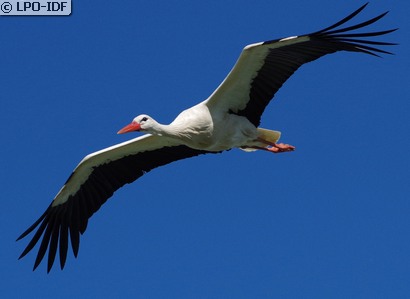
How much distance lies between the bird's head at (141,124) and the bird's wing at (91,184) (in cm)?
121

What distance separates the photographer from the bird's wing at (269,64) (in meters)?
10.3

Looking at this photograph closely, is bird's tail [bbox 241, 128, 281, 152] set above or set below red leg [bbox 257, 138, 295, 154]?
above

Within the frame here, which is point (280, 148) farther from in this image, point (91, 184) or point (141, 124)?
point (91, 184)

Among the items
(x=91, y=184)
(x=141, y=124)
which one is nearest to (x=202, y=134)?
(x=141, y=124)

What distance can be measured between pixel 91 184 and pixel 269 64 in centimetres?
313

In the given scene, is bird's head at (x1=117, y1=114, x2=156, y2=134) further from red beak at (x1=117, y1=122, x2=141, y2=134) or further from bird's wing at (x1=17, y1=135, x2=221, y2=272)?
bird's wing at (x1=17, y1=135, x2=221, y2=272)

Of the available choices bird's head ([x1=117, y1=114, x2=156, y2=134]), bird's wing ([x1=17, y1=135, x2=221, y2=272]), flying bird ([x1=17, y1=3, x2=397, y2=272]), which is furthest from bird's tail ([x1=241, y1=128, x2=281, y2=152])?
bird's head ([x1=117, y1=114, x2=156, y2=134])

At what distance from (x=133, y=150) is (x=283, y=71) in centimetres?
245

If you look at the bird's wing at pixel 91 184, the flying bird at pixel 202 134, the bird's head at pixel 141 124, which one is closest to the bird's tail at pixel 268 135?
the flying bird at pixel 202 134

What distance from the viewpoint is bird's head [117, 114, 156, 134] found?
34.9 ft

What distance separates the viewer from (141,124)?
1066 centimetres

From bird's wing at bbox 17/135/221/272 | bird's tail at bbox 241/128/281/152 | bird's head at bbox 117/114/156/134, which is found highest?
bird's head at bbox 117/114/156/134

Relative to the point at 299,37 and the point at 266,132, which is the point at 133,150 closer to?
the point at 266,132

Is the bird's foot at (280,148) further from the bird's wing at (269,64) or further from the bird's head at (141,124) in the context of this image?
the bird's head at (141,124)
